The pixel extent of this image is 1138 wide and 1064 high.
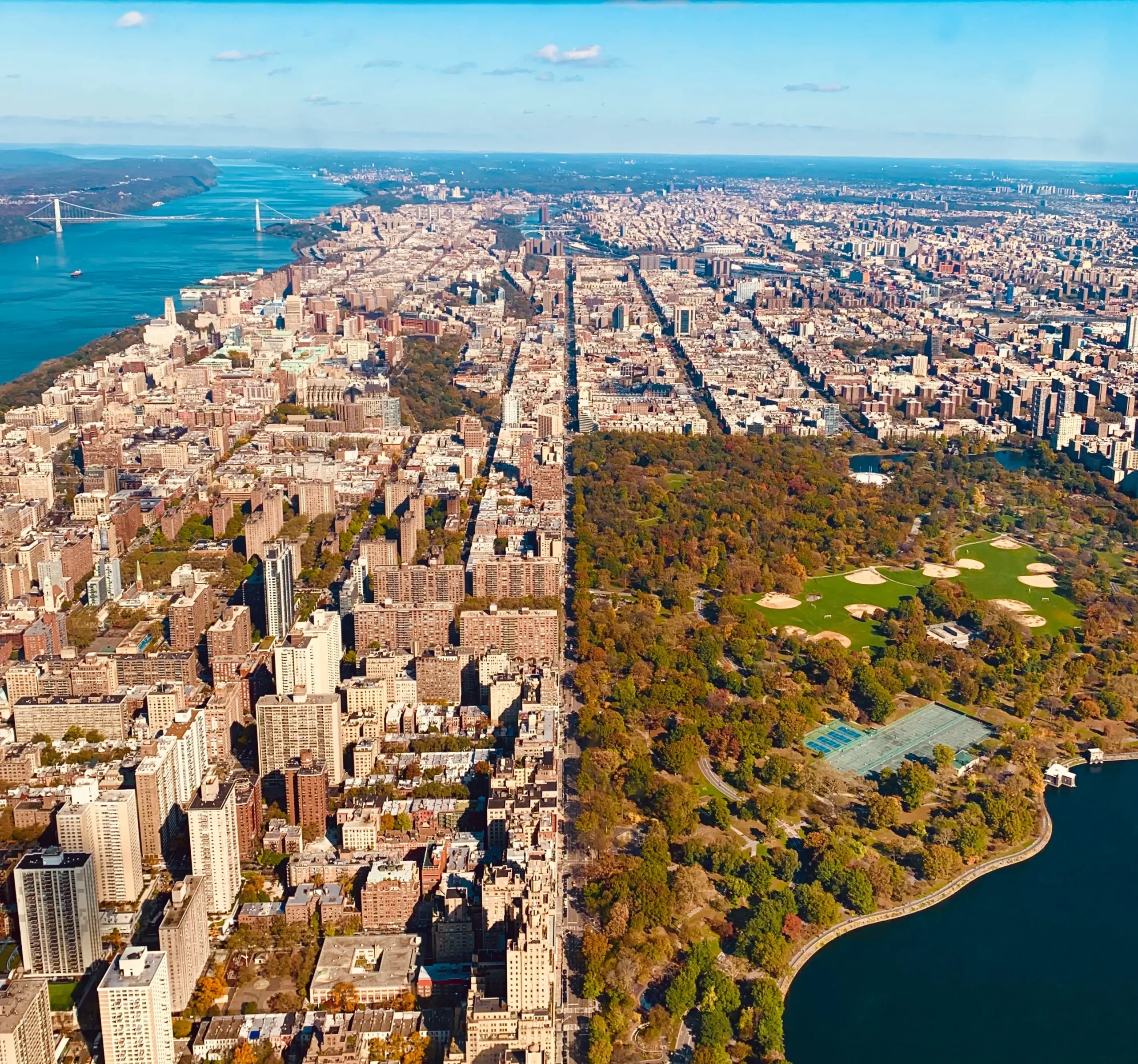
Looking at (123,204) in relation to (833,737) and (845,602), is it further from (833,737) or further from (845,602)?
(833,737)

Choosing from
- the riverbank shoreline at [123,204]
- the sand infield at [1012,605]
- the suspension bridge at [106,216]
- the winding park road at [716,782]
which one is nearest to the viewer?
the winding park road at [716,782]

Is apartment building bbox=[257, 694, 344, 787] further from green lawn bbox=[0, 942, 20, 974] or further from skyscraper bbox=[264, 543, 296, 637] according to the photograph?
skyscraper bbox=[264, 543, 296, 637]

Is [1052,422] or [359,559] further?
[1052,422]

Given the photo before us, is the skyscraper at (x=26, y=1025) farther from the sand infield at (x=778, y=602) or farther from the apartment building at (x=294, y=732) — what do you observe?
the sand infield at (x=778, y=602)

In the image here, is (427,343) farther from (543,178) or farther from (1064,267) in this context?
(543,178)

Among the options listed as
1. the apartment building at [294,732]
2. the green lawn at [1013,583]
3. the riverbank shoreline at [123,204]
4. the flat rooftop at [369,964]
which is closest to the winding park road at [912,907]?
the flat rooftop at [369,964]

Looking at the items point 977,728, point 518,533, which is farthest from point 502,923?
point 518,533
